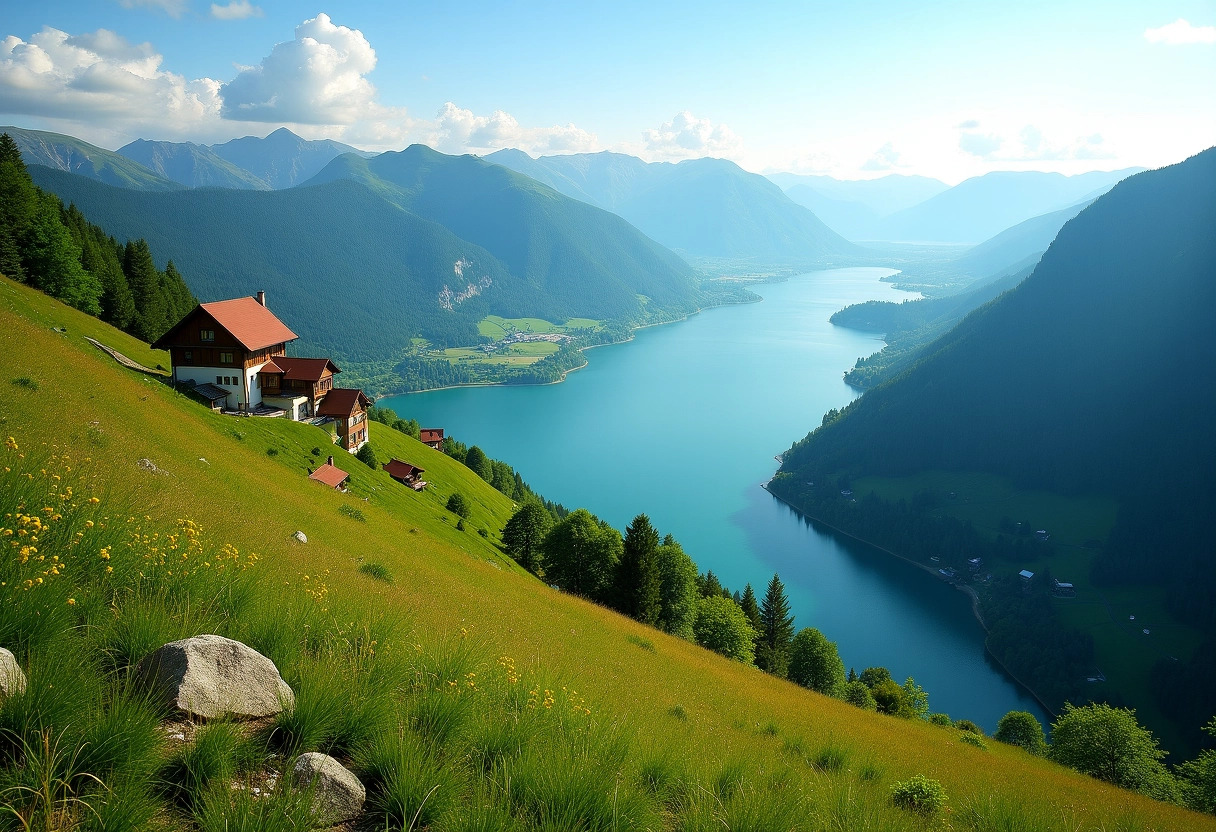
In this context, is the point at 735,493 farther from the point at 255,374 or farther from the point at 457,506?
the point at 255,374

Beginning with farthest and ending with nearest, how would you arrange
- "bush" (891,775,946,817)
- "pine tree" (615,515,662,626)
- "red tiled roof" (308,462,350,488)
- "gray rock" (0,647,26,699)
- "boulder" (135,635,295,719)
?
1. "pine tree" (615,515,662,626)
2. "red tiled roof" (308,462,350,488)
3. "bush" (891,775,946,817)
4. "boulder" (135,635,295,719)
5. "gray rock" (0,647,26,699)

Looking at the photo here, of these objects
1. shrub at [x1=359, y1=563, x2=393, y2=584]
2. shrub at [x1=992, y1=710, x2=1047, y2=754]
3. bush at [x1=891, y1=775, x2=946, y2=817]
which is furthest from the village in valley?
shrub at [x1=992, y1=710, x2=1047, y2=754]

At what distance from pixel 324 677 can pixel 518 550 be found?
4417cm

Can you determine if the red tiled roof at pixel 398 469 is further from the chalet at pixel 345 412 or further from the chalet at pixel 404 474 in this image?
the chalet at pixel 345 412

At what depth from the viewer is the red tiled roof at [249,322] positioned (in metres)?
39.8

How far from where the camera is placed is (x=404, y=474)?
164ft

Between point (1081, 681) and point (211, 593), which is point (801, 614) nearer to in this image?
point (1081, 681)

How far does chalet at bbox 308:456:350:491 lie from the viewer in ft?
113

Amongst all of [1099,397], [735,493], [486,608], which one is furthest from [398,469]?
[1099,397]

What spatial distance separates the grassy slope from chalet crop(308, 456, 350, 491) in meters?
6.09

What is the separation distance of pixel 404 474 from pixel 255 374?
42.5ft

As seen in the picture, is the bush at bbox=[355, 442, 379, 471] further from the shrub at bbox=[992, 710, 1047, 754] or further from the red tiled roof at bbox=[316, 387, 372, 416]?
the shrub at bbox=[992, 710, 1047, 754]

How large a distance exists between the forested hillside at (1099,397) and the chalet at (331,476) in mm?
104724

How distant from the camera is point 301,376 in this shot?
43219 mm
